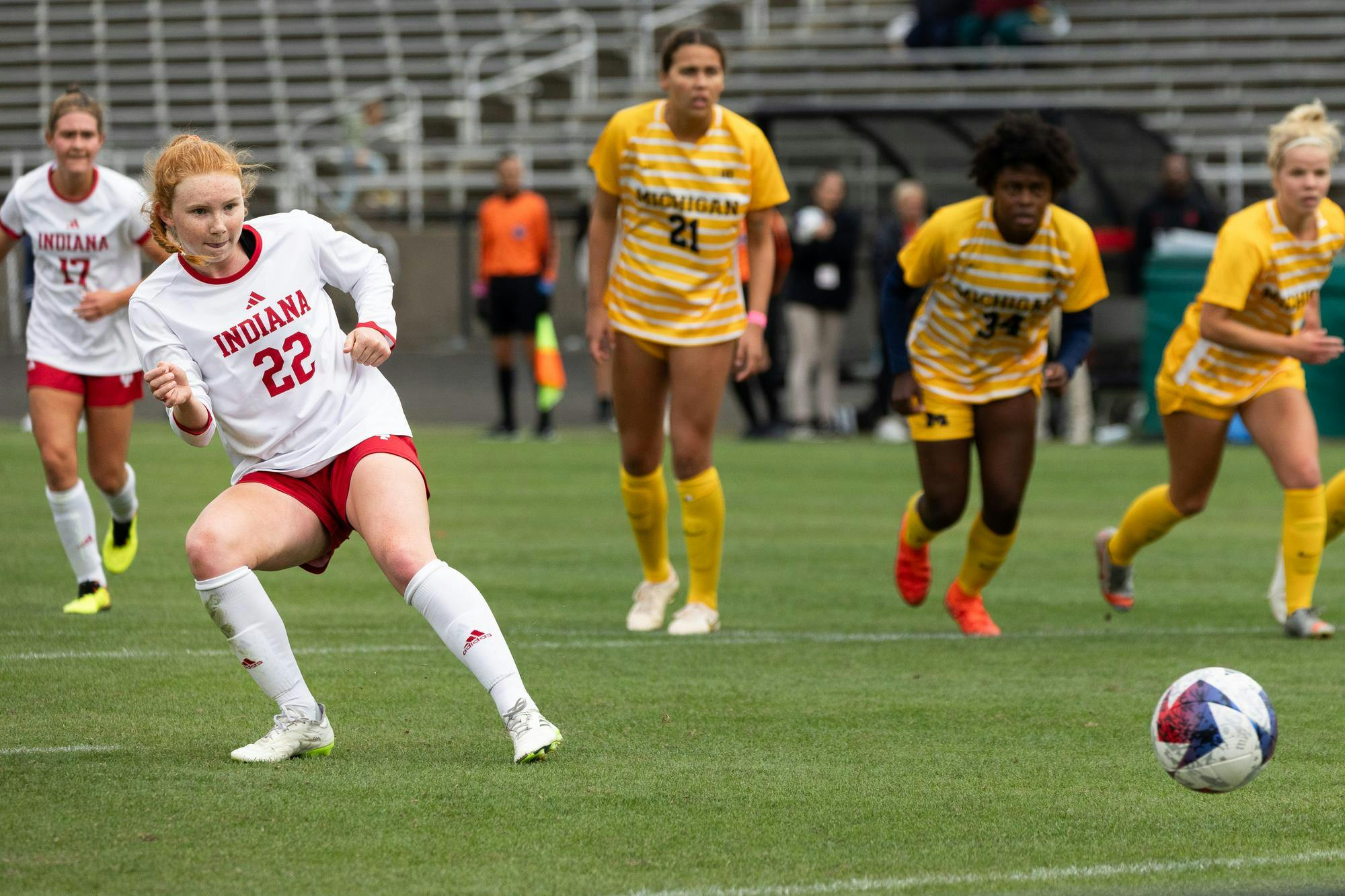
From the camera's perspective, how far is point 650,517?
7355mm

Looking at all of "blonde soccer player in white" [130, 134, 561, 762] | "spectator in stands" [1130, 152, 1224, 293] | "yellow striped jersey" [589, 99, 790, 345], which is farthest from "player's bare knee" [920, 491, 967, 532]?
"spectator in stands" [1130, 152, 1224, 293]

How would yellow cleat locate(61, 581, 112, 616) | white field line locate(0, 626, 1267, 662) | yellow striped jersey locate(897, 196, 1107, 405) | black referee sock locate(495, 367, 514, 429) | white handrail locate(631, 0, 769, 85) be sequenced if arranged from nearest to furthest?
white field line locate(0, 626, 1267, 662), yellow striped jersey locate(897, 196, 1107, 405), yellow cleat locate(61, 581, 112, 616), black referee sock locate(495, 367, 514, 429), white handrail locate(631, 0, 769, 85)

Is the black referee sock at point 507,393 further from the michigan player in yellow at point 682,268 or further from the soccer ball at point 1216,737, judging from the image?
the soccer ball at point 1216,737

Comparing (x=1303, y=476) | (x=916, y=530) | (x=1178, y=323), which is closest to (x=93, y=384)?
(x=916, y=530)

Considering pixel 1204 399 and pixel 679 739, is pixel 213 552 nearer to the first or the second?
pixel 679 739

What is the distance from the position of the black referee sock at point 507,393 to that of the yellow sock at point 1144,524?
28.9 feet

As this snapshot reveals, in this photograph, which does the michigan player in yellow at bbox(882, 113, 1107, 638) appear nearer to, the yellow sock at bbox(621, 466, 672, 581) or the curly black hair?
the curly black hair

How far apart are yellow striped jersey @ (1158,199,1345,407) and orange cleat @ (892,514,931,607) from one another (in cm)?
126

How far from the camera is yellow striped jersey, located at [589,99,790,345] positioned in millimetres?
7012

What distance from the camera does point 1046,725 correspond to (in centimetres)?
547

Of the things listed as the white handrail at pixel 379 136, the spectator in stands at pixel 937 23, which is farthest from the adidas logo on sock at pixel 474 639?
the spectator in stands at pixel 937 23

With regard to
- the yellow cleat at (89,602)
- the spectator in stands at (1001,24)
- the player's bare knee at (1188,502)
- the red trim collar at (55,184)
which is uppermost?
the spectator in stands at (1001,24)

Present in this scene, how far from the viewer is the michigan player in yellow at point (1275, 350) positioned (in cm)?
687

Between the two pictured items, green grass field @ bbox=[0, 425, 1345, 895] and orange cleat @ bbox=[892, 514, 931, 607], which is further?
orange cleat @ bbox=[892, 514, 931, 607]
